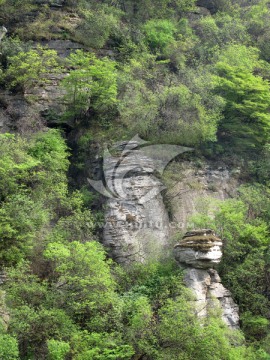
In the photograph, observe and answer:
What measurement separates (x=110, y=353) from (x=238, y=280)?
6058 mm

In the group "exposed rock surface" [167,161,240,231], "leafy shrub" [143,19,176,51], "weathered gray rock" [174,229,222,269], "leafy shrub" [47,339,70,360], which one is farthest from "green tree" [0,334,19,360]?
"leafy shrub" [143,19,176,51]

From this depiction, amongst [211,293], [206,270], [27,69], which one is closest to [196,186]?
[206,270]

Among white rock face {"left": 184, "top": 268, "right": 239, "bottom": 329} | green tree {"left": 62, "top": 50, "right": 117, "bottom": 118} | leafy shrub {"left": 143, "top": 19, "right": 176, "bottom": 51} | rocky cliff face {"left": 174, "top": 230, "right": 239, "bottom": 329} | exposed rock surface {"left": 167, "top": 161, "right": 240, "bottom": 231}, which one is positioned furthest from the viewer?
leafy shrub {"left": 143, "top": 19, "right": 176, "bottom": 51}

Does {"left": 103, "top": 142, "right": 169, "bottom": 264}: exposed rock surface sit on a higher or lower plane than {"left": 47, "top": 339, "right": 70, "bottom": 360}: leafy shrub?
higher

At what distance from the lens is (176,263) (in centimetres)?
1750

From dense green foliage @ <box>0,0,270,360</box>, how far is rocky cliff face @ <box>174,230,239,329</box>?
52 cm

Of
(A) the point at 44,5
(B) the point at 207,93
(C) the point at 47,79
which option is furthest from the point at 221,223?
(A) the point at 44,5

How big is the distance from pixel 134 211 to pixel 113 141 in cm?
353

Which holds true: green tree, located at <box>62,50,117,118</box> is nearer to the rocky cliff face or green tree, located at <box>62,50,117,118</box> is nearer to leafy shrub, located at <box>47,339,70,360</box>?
the rocky cliff face

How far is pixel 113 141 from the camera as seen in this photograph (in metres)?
21.2

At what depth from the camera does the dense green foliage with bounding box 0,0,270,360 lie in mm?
14648

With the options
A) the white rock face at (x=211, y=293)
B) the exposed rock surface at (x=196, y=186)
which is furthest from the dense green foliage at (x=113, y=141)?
the exposed rock surface at (x=196, y=186)

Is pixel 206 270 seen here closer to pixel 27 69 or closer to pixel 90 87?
pixel 90 87

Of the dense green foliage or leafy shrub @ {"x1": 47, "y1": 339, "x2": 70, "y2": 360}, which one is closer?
leafy shrub @ {"x1": 47, "y1": 339, "x2": 70, "y2": 360}
